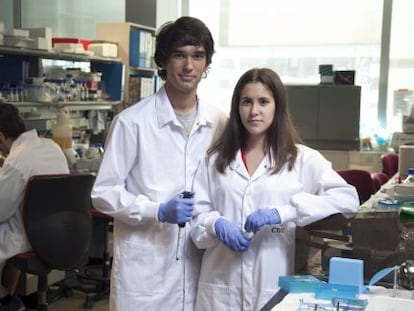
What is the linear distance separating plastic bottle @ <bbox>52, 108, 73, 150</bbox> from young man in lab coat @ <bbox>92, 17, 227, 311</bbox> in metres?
2.33

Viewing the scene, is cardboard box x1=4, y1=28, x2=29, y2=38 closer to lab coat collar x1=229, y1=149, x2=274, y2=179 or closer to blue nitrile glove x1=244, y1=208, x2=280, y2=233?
lab coat collar x1=229, y1=149, x2=274, y2=179

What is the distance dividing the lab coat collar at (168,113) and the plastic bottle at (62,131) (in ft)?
7.66

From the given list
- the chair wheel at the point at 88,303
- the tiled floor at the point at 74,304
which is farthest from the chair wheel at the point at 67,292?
the chair wheel at the point at 88,303

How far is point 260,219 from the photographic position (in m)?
1.71

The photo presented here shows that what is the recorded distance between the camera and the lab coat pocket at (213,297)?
1.83 meters

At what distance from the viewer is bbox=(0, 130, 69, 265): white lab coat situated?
297 cm

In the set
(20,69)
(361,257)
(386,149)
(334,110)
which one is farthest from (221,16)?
(361,257)

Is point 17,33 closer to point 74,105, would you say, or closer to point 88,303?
point 74,105

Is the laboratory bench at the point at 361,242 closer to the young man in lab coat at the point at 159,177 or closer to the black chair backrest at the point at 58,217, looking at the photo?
the young man in lab coat at the point at 159,177

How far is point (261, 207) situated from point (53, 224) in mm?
1518

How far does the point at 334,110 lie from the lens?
547 centimetres

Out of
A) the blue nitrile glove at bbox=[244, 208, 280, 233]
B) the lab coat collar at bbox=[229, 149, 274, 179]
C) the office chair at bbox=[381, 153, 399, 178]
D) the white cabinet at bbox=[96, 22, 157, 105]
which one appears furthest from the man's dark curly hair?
the office chair at bbox=[381, 153, 399, 178]

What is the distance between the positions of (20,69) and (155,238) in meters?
2.60

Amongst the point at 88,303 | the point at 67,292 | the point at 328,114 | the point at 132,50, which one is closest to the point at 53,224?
the point at 88,303
